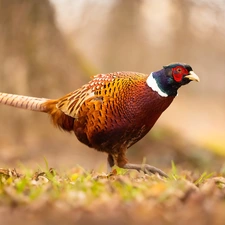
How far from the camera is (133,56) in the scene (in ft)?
75.7

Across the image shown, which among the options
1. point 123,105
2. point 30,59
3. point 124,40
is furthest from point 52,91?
point 124,40

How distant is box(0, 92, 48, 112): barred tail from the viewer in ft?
18.4

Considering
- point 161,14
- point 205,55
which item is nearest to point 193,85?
point 205,55

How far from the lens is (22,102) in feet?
18.6

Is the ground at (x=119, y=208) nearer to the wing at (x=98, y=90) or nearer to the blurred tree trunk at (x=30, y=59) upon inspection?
the wing at (x=98, y=90)

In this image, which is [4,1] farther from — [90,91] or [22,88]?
[90,91]

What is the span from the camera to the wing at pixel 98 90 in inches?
198

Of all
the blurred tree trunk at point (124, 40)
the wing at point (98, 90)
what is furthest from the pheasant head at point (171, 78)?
the blurred tree trunk at point (124, 40)

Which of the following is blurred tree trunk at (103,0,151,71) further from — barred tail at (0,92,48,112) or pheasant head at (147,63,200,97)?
pheasant head at (147,63,200,97)

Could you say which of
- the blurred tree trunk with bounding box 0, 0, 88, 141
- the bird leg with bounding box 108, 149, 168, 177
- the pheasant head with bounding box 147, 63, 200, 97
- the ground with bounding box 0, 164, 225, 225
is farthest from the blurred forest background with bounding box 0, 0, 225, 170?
the ground with bounding box 0, 164, 225, 225

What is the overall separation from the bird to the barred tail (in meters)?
0.57

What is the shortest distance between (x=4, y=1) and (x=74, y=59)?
6.95ft

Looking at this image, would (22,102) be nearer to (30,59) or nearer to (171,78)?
(171,78)

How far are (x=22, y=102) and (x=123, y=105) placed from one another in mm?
1401
